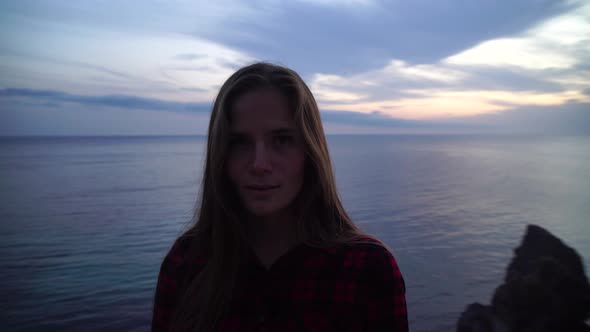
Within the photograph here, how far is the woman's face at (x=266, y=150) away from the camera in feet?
6.97

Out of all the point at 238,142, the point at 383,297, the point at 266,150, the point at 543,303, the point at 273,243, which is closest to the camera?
the point at 383,297

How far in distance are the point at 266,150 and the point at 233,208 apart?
57 centimetres

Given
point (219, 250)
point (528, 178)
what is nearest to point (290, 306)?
point (219, 250)

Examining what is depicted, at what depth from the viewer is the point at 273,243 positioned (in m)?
2.37

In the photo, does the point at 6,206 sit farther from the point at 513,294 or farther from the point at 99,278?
the point at 513,294

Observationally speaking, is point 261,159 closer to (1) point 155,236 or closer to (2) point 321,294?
(2) point 321,294

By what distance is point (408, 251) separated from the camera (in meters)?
20.8

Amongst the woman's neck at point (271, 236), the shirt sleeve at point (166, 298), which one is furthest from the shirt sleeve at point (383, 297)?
the shirt sleeve at point (166, 298)

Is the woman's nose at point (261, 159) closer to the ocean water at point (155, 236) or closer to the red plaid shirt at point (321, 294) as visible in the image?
the red plaid shirt at point (321, 294)

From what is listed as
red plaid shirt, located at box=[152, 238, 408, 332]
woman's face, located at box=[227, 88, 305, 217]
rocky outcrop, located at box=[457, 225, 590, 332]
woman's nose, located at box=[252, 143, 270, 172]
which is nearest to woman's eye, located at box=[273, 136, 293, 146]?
woman's face, located at box=[227, 88, 305, 217]

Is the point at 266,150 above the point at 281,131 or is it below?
below

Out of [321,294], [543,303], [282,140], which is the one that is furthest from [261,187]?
[543,303]

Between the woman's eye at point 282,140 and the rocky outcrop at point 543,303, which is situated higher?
the woman's eye at point 282,140

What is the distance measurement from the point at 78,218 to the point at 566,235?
3433 cm
